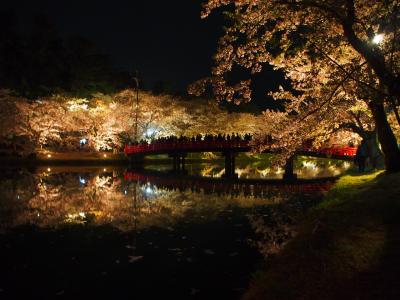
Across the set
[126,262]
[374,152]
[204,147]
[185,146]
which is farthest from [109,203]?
[185,146]

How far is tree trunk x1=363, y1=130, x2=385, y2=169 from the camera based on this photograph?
82.0 feet

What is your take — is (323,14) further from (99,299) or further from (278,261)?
(99,299)

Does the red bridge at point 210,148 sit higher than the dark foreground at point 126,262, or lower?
higher

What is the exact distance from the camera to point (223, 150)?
3850 centimetres

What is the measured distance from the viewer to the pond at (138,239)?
9.09 metres

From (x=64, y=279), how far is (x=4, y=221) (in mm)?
7071

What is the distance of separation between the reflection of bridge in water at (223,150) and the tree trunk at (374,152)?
7.04 meters

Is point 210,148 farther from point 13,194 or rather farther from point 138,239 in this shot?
point 138,239

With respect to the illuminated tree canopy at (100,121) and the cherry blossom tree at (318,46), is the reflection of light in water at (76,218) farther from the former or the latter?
the illuminated tree canopy at (100,121)

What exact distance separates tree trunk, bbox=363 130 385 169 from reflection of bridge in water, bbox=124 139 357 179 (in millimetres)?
7043

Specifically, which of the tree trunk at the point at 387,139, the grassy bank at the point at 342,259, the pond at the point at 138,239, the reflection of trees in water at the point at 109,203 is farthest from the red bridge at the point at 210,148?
the grassy bank at the point at 342,259

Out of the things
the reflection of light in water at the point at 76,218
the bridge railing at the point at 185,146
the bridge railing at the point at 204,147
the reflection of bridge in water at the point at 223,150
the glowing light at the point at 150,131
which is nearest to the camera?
the reflection of light in water at the point at 76,218

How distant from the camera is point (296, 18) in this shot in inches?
482

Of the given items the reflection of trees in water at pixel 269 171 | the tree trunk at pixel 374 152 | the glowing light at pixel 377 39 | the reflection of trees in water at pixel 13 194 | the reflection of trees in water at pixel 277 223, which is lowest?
the reflection of trees in water at pixel 277 223
